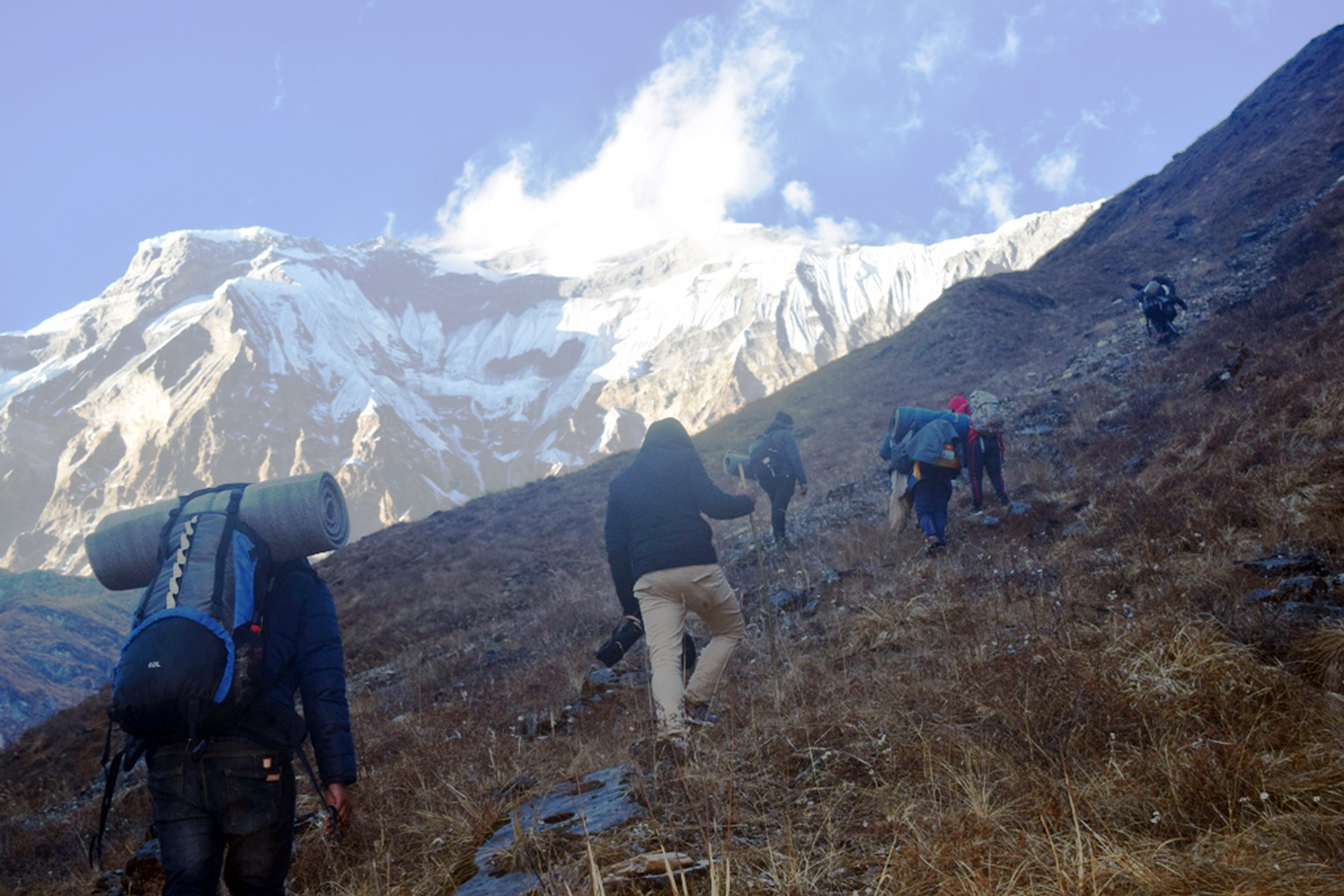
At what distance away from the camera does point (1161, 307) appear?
50.5ft

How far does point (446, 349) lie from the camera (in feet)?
525

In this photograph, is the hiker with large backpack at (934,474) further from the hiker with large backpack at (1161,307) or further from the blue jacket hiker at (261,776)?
the hiker with large backpack at (1161,307)

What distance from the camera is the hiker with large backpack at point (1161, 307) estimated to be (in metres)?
15.4

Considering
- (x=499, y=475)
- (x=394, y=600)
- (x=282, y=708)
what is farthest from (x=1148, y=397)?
(x=499, y=475)

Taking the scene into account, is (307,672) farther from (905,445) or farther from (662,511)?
(905,445)

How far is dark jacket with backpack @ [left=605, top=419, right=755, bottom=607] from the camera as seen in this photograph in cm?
418

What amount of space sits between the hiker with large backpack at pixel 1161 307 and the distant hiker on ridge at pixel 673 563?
14856 mm

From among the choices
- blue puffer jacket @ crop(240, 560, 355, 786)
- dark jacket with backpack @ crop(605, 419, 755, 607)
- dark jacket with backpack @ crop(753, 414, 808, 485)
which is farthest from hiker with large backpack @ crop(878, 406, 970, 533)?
blue puffer jacket @ crop(240, 560, 355, 786)

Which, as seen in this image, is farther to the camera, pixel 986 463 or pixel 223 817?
pixel 986 463

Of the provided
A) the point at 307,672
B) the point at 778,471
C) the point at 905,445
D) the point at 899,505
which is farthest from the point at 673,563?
the point at 778,471

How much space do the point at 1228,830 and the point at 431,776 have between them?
12.5 ft

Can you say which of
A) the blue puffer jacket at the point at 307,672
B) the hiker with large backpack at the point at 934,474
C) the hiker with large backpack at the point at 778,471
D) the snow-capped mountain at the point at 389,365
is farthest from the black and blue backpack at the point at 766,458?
the snow-capped mountain at the point at 389,365

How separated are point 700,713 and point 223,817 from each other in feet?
8.00

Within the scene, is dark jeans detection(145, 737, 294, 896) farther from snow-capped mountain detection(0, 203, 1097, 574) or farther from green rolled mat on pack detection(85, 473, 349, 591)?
snow-capped mountain detection(0, 203, 1097, 574)
